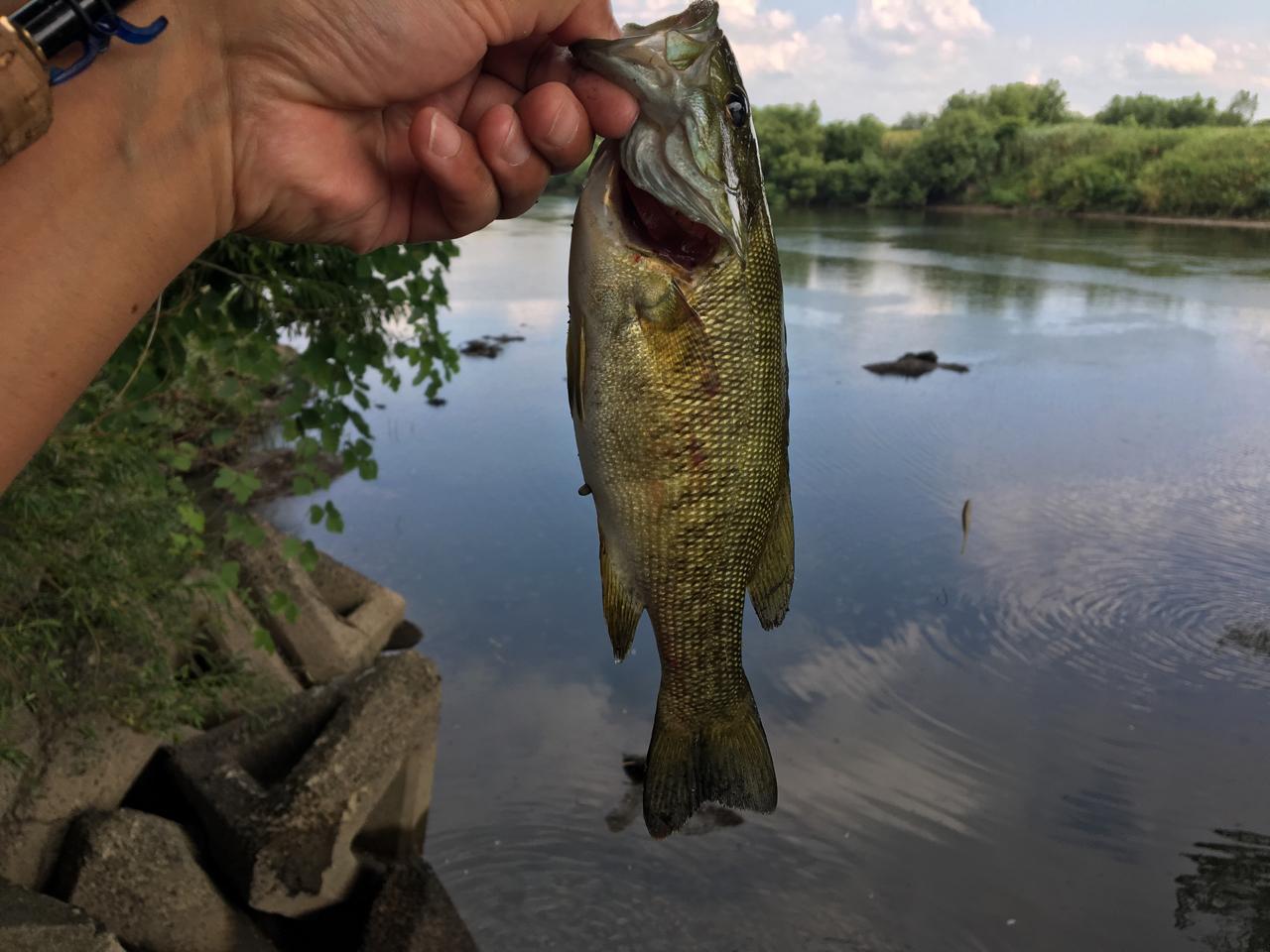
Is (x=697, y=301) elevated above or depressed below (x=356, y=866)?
above

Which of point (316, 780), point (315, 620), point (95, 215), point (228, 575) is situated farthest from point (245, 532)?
point (95, 215)

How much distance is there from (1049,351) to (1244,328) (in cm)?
414

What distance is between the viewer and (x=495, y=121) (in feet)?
6.65

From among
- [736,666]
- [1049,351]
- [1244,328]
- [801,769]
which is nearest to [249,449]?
[801,769]

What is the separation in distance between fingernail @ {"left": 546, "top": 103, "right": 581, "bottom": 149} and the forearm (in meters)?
0.60

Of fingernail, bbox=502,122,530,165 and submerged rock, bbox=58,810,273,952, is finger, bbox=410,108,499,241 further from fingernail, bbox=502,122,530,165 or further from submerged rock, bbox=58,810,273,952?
submerged rock, bbox=58,810,273,952

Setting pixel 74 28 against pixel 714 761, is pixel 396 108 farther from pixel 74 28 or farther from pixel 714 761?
pixel 714 761

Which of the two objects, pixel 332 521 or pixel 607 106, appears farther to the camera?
pixel 332 521

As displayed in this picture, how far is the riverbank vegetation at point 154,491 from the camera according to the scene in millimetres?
3811

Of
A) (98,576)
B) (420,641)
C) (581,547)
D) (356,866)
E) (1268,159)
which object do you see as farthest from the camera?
(1268,159)

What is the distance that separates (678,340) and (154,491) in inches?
121

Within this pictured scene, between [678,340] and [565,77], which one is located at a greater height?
[565,77]

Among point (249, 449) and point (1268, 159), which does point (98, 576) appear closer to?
point (249, 449)

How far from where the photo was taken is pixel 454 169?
2.04 meters
